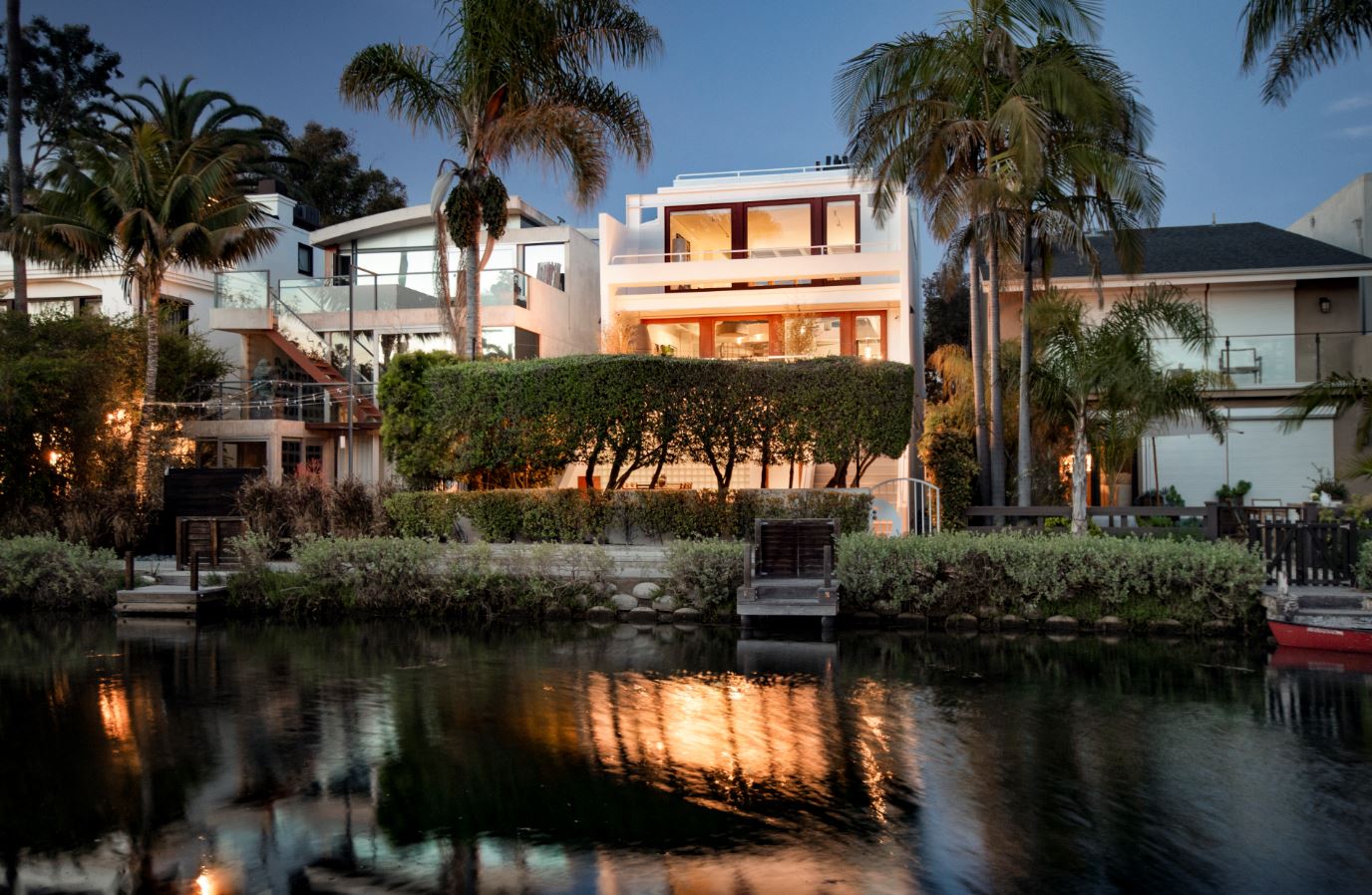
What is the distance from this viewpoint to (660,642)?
1523cm

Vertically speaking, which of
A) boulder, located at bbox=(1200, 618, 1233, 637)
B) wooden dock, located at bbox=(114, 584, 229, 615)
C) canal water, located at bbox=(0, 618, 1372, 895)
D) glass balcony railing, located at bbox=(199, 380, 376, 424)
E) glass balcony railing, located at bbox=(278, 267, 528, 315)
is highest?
glass balcony railing, located at bbox=(278, 267, 528, 315)

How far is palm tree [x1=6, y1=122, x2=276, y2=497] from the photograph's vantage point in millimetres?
24250

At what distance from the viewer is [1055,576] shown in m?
15.6

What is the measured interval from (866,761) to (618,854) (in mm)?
2873

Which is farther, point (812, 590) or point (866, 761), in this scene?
point (812, 590)

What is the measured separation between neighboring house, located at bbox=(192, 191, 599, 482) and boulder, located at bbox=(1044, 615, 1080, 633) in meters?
15.7

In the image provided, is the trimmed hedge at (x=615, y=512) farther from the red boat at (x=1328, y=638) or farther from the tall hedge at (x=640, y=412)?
the red boat at (x=1328, y=638)

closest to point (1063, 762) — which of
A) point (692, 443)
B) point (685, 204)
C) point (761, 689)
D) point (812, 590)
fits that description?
point (761, 689)

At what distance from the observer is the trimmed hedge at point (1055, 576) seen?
49.5 ft

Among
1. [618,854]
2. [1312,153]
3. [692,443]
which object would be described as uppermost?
[1312,153]

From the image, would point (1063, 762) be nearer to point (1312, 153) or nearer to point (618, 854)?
point (618, 854)

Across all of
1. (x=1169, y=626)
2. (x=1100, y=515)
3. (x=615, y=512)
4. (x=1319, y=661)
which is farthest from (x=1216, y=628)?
(x=615, y=512)

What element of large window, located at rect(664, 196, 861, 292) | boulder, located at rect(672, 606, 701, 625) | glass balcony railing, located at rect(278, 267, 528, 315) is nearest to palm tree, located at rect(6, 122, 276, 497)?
glass balcony railing, located at rect(278, 267, 528, 315)

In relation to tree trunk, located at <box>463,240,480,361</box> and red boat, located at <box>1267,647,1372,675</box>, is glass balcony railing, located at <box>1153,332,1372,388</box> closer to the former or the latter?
red boat, located at <box>1267,647,1372,675</box>
